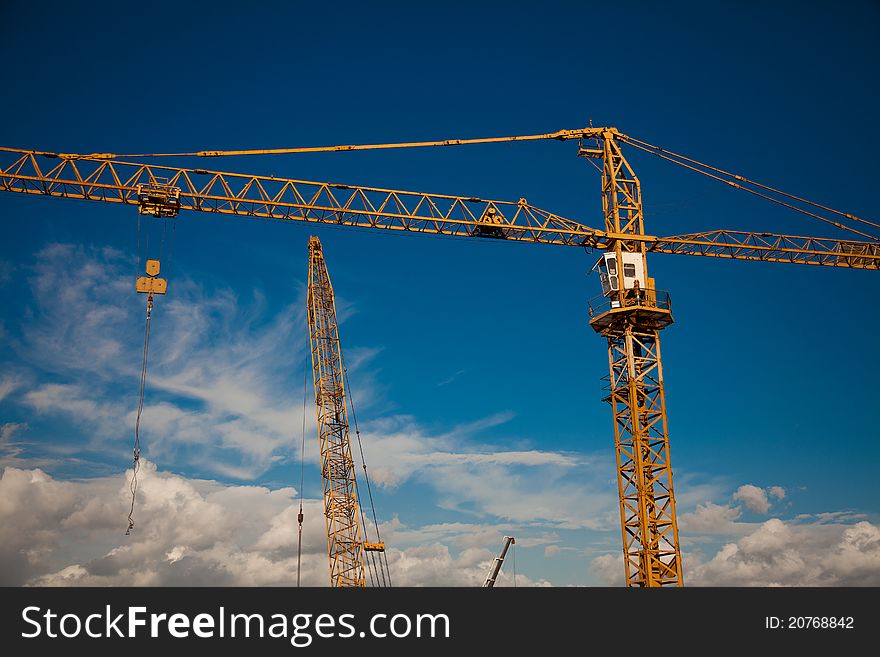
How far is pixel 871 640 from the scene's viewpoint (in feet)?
165

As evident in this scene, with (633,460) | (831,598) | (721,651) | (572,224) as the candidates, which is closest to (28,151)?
(572,224)

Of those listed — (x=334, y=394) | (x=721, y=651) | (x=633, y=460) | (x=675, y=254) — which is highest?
(x=675, y=254)

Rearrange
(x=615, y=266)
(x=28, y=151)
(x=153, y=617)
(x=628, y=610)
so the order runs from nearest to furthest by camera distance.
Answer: (x=153, y=617) < (x=628, y=610) < (x=28, y=151) < (x=615, y=266)

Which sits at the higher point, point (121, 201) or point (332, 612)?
point (121, 201)

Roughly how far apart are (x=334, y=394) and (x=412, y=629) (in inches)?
2059

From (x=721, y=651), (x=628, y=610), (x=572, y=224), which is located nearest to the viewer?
(x=721, y=651)

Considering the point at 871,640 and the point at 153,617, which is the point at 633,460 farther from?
the point at 153,617

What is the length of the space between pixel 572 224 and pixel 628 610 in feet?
128

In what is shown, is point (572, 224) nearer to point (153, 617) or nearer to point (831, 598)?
point (831, 598)

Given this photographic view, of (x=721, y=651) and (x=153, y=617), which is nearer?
(x=153, y=617)

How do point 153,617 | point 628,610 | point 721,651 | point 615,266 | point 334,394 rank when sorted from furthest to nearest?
1. point 334,394
2. point 615,266
3. point 628,610
4. point 721,651
5. point 153,617

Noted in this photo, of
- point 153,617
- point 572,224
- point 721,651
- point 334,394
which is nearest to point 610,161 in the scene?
point 572,224

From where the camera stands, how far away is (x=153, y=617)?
45.8 metres

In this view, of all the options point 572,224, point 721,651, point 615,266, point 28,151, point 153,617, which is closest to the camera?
point 153,617
